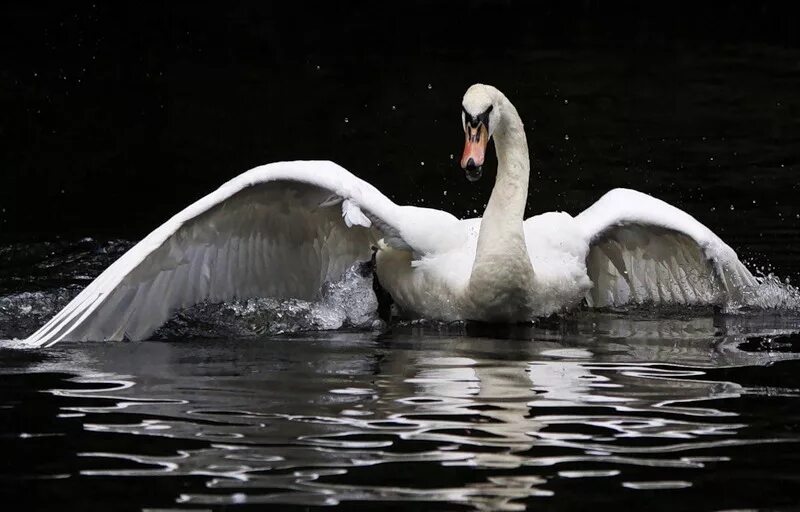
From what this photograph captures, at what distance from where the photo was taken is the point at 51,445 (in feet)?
21.8

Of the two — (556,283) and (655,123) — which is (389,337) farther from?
(655,123)

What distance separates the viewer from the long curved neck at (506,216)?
9453mm

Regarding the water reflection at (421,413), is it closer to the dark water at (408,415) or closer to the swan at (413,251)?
the dark water at (408,415)

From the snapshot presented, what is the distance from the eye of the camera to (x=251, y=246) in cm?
986

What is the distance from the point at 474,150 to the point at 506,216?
0.58m

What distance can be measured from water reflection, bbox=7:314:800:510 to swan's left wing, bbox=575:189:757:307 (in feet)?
1.89

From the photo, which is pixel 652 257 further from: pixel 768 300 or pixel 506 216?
pixel 506 216

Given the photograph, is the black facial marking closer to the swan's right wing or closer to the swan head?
the swan head

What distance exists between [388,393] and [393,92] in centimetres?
1287

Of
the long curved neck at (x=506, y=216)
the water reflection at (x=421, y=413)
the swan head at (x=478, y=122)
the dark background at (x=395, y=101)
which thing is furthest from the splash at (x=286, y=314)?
the dark background at (x=395, y=101)

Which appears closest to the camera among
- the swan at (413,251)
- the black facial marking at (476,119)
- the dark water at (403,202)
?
the dark water at (403,202)

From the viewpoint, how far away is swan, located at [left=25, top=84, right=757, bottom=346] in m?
9.08

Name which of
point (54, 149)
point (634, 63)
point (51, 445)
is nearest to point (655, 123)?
point (634, 63)

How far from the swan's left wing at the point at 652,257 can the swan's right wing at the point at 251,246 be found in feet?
3.56
